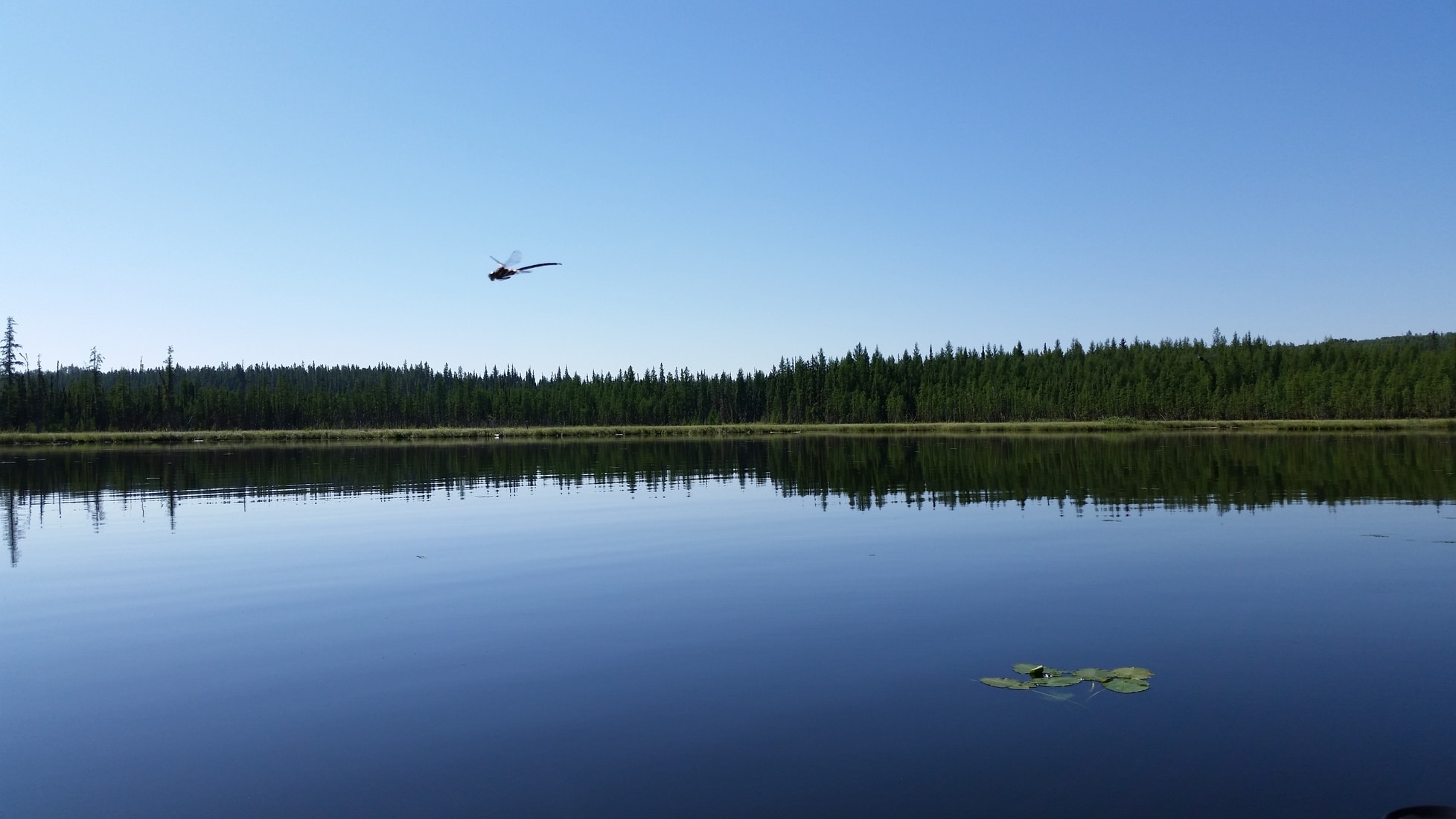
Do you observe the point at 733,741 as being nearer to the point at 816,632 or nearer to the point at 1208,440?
the point at 816,632

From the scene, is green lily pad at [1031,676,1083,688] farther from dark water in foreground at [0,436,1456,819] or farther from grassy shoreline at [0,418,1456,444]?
grassy shoreline at [0,418,1456,444]

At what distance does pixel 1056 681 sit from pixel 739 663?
4.15 metres

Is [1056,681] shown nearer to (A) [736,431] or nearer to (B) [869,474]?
(B) [869,474]

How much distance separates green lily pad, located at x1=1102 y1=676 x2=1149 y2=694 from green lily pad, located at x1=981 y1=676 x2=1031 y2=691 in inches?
37.7

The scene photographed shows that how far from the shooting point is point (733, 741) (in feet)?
33.2

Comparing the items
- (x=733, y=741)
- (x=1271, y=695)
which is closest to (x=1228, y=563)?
(x=1271, y=695)

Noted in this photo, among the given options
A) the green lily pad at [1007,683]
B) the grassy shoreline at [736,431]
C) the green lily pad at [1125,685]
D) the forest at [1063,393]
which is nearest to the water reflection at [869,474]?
the green lily pad at [1125,685]

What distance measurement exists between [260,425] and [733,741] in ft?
678

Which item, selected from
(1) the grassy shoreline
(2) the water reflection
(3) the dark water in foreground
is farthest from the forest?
(3) the dark water in foreground

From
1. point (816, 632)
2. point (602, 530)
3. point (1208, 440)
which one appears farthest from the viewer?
point (1208, 440)

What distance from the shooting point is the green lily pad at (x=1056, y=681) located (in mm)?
11664

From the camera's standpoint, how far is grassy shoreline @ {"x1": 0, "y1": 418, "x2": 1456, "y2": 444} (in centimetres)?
12475

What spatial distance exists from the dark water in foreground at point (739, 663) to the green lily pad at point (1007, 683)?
0.17 metres

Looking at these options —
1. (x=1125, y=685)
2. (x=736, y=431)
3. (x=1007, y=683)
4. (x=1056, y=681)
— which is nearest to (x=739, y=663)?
(x=1007, y=683)
